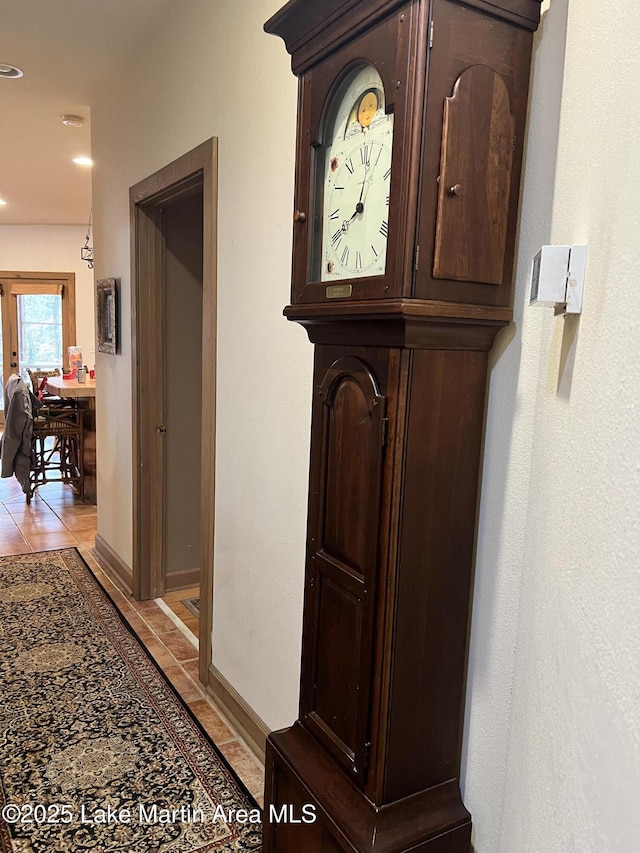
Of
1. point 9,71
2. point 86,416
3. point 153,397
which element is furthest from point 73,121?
point 86,416

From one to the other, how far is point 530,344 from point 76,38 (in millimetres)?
2825

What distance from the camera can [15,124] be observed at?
416 centimetres

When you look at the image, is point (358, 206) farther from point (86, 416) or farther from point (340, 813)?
point (86, 416)

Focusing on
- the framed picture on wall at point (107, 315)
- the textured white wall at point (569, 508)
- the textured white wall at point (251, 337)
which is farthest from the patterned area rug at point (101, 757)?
the framed picture on wall at point (107, 315)

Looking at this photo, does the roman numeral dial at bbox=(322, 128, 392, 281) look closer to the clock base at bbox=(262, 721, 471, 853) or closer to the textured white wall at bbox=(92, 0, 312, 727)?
the textured white wall at bbox=(92, 0, 312, 727)

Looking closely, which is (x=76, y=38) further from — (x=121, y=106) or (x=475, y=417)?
(x=475, y=417)

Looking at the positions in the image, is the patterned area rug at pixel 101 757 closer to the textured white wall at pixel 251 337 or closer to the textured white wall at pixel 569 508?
the textured white wall at pixel 251 337

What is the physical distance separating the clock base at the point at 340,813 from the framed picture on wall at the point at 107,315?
2653 mm

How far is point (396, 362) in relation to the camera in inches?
43.6

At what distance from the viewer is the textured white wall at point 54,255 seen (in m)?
8.77

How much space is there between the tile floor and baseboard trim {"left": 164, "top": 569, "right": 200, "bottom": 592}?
0.17ft

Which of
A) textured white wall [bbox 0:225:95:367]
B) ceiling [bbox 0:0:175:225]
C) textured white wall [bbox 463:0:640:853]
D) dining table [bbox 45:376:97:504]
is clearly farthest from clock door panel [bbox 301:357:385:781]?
textured white wall [bbox 0:225:95:367]

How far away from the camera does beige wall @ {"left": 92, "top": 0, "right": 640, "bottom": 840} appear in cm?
74

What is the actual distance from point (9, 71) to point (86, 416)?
2.71 m
